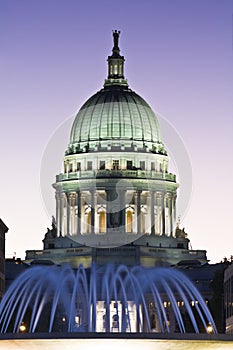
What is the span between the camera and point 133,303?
189m

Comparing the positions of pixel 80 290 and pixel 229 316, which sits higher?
pixel 80 290

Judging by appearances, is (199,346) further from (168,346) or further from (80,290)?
(80,290)

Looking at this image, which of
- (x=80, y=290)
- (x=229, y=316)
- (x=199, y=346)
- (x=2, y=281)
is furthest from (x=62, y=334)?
(x=80, y=290)

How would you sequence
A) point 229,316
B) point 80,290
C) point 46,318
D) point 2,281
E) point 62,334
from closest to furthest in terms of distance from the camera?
point 62,334 < point 229,316 < point 2,281 < point 46,318 < point 80,290

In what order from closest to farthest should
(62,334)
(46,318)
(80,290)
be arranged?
(62,334) → (46,318) → (80,290)

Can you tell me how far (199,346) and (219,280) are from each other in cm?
11260

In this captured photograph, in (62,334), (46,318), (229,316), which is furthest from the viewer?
(46,318)

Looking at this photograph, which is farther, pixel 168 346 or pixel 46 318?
pixel 46 318

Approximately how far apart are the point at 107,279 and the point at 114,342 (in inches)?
4448

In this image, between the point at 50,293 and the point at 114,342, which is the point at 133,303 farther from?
the point at 114,342

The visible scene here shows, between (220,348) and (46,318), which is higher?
(46,318)

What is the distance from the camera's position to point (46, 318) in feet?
605

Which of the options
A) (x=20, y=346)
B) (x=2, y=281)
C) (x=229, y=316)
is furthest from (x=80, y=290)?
(x=20, y=346)

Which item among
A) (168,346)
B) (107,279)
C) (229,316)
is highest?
(107,279)
